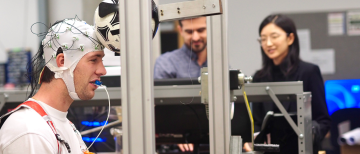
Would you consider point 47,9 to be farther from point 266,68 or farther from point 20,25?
point 266,68

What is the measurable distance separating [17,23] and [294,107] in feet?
13.5

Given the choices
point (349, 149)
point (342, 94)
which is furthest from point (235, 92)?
point (342, 94)

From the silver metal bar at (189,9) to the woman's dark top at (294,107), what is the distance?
1015mm

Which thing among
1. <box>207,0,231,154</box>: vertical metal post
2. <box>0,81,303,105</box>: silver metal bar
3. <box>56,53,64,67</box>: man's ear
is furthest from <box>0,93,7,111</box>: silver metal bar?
<box>207,0,231,154</box>: vertical metal post

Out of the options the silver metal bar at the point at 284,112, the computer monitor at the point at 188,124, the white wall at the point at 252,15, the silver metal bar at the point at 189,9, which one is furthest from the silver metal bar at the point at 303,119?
the white wall at the point at 252,15

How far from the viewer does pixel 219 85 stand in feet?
4.28

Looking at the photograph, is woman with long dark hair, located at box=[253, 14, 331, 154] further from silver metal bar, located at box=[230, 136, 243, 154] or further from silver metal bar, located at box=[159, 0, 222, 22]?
silver metal bar, located at box=[159, 0, 222, 22]

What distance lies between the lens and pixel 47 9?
16.4 feet

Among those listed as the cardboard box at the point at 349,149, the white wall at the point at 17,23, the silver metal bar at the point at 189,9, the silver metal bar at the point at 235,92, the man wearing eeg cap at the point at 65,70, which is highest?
the white wall at the point at 17,23

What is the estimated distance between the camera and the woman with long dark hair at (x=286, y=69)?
2174 millimetres

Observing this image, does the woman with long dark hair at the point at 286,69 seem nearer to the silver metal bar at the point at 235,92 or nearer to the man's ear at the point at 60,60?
the silver metal bar at the point at 235,92

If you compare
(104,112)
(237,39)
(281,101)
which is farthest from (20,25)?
(281,101)

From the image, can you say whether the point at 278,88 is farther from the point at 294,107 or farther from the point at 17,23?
the point at 17,23

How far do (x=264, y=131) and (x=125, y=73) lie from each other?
117 centimetres
